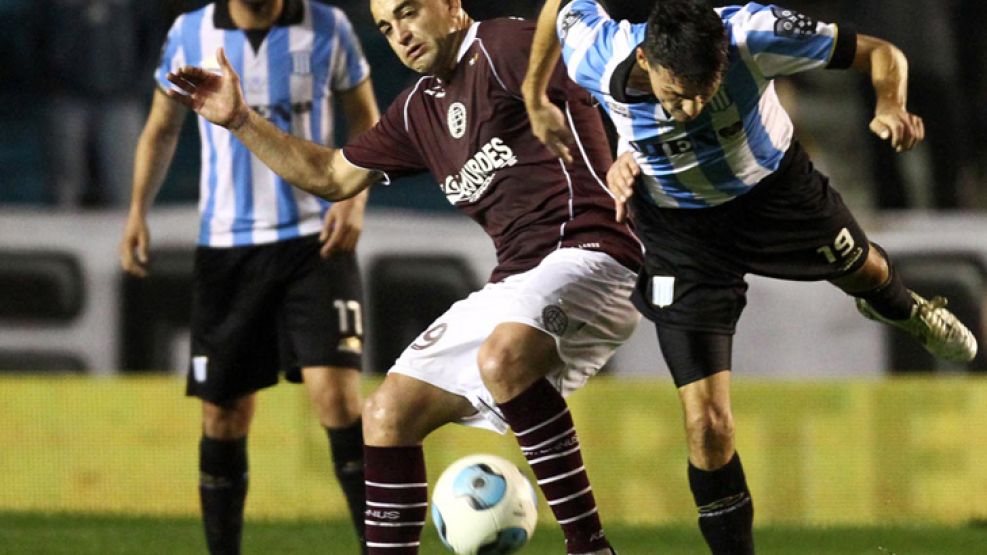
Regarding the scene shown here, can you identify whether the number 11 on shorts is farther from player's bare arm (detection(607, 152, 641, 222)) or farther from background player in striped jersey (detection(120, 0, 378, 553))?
background player in striped jersey (detection(120, 0, 378, 553))

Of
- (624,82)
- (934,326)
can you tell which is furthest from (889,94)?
(934,326)

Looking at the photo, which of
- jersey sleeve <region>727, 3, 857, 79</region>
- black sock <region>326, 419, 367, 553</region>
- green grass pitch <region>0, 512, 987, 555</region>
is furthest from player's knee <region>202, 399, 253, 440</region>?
jersey sleeve <region>727, 3, 857, 79</region>

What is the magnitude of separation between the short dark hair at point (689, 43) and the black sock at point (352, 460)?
1818mm

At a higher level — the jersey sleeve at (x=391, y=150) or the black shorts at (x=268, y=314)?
the jersey sleeve at (x=391, y=150)

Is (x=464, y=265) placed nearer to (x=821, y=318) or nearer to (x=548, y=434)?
(x=821, y=318)

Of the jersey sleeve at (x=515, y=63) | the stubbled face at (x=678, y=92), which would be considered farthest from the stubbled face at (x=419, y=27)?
the stubbled face at (x=678, y=92)

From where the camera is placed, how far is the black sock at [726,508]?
→ 15.3 ft

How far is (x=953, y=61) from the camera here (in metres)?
8.59

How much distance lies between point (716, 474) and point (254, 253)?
1836 millimetres

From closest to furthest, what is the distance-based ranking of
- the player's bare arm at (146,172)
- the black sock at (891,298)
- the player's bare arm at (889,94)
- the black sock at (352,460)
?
the player's bare arm at (889,94), the black sock at (891,298), the black sock at (352,460), the player's bare arm at (146,172)

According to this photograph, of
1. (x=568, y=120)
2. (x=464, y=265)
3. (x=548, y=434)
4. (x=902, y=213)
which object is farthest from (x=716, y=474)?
(x=902, y=213)

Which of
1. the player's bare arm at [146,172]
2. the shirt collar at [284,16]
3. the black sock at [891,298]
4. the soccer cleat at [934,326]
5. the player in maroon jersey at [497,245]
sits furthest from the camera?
the player's bare arm at [146,172]

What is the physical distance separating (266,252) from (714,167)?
66.9 inches

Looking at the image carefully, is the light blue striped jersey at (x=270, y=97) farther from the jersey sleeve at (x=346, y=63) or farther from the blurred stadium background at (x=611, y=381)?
the blurred stadium background at (x=611, y=381)
